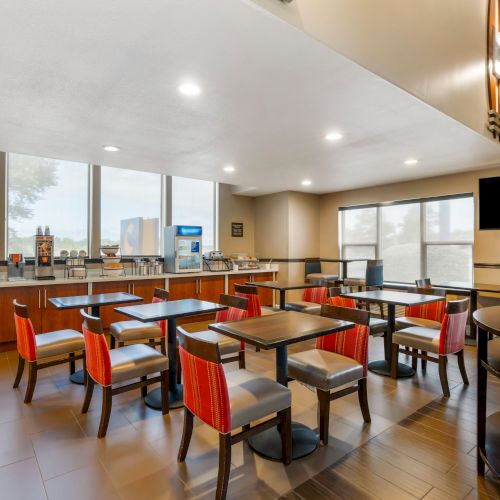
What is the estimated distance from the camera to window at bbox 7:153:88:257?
5.19 metres

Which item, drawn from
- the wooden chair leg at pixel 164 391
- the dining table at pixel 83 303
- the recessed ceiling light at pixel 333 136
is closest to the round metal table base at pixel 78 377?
the dining table at pixel 83 303

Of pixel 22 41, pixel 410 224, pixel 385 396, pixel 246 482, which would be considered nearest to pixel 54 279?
pixel 22 41

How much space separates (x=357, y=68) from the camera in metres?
2.33

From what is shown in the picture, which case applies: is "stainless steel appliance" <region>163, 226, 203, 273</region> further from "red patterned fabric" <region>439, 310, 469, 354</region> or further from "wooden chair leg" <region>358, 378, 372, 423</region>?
"red patterned fabric" <region>439, 310, 469, 354</region>

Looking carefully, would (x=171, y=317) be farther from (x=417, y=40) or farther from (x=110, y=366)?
(x=417, y=40)

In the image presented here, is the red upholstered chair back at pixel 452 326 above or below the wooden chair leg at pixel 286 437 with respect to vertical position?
above

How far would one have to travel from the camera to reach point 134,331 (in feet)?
11.6

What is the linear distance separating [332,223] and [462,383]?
4556 mm

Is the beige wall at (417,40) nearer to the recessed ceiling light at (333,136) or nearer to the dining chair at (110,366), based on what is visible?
the recessed ceiling light at (333,136)

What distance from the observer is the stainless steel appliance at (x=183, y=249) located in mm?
6152

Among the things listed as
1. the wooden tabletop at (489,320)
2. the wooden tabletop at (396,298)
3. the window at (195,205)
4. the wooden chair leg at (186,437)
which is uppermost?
the window at (195,205)

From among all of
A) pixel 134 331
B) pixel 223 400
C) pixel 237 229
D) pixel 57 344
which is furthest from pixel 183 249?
pixel 223 400

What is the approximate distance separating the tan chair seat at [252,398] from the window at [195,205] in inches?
204

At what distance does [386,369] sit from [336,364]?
1561 mm
